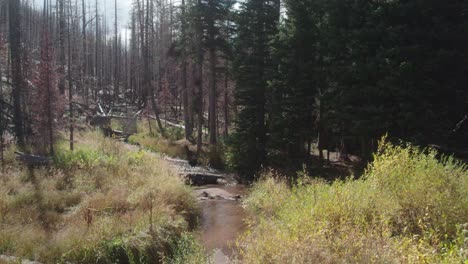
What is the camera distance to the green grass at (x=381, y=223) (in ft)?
15.5

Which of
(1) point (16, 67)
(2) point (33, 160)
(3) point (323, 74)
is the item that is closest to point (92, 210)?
(2) point (33, 160)

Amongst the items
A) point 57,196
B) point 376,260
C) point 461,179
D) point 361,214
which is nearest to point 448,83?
point 461,179

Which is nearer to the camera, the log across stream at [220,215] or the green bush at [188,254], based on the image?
the green bush at [188,254]

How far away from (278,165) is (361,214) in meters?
10.9

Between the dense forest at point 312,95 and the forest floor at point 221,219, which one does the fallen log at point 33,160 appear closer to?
the dense forest at point 312,95

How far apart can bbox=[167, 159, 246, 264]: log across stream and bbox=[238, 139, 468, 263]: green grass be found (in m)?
1.21

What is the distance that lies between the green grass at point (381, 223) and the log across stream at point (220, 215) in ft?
3.98

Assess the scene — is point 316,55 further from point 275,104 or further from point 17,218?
point 17,218

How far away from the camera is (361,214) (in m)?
6.40

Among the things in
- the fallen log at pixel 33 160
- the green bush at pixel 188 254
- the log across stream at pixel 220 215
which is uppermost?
the fallen log at pixel 33 160

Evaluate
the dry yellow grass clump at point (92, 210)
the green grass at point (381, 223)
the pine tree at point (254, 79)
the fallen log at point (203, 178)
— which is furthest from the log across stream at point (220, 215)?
the pine tree at point (254, 79)

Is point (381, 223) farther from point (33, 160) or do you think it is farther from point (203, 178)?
point (33, 160)

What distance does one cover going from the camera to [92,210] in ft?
27.8

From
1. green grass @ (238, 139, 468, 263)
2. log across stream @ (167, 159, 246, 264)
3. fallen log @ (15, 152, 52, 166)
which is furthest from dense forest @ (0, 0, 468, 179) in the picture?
green grass @ (238, 139, 468, 263)
